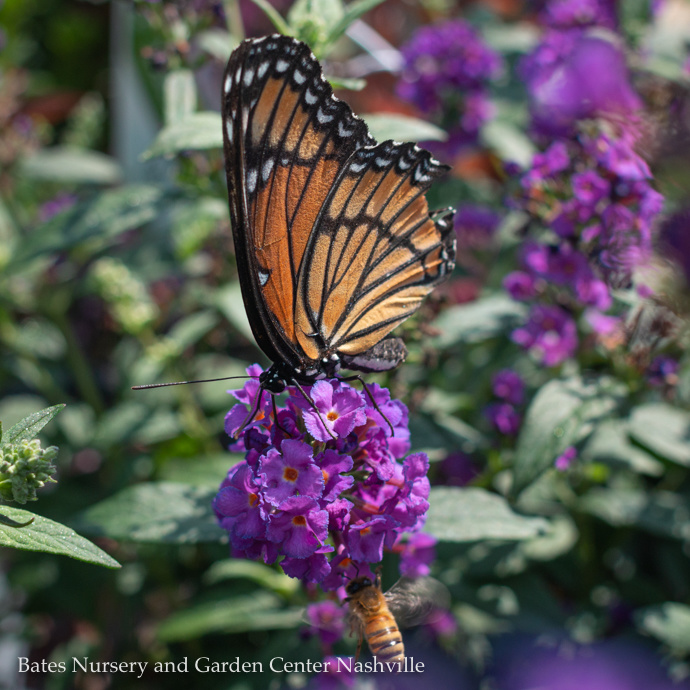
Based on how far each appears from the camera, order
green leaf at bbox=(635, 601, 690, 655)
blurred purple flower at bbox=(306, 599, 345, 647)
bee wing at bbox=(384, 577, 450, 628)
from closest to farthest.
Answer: bee wing at bbox=(384, 577, 450, 628) → blurred purple flower at bbox=(306, 599, 345, 647) → green leaf at bbox=(635, 601, 690, 655)

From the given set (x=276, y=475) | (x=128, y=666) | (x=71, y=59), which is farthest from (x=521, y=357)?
(x=71, y=59)

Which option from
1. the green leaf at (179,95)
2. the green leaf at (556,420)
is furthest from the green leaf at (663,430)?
the green leaf at (179,95)

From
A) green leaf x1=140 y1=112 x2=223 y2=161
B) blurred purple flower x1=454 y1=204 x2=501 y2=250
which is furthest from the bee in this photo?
blurred purple flower x1=454 y1=204 x2=501 y2=250

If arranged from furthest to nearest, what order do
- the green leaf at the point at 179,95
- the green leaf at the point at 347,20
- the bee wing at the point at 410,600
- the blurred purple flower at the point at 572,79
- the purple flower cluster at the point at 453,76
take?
the purple flower cluster at the point at 453,76, the blurred purple flower at the point at 572,79, the green leaf at the point at 179,95, the green leaf at the point at 347,20, the bee wing at the point at 410,600

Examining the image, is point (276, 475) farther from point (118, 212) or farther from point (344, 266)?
point (118, 212)

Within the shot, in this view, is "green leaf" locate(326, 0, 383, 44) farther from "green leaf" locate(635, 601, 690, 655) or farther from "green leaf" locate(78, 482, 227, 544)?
"green leaf" locate(635, 601, 690, 655)

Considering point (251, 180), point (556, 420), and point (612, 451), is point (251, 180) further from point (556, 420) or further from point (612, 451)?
point (612, 451)

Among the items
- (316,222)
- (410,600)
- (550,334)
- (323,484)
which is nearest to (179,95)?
(316,222)

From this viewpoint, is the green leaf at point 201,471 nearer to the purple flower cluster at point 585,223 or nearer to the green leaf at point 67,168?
the purple flower cluster at point 585,223
